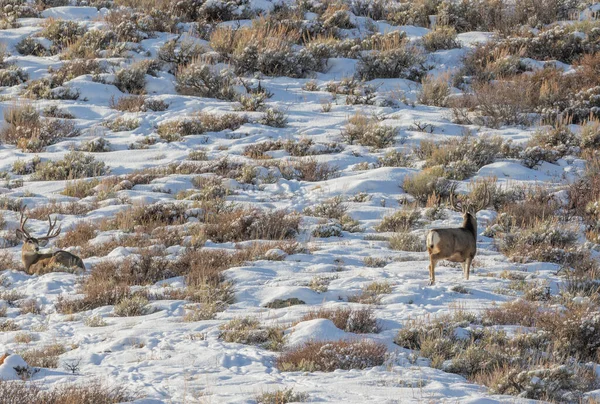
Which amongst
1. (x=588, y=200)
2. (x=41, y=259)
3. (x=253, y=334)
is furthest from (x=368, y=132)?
(x=253, y=334)

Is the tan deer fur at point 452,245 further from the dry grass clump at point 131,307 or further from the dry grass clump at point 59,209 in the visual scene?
the dry grass clump at point 59,209

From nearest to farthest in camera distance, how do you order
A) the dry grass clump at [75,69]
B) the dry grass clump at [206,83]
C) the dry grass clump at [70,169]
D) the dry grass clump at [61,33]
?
the dry grass clump at [70,169] < the dry grass clump at [206,83] < the dry grass clump at [75,69] < the dry grass clump at [61,33]

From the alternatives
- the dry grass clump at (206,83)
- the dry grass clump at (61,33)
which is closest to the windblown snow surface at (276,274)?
the dry grass clump at (206,83)

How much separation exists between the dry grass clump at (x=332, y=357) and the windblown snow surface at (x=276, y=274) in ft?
0.35

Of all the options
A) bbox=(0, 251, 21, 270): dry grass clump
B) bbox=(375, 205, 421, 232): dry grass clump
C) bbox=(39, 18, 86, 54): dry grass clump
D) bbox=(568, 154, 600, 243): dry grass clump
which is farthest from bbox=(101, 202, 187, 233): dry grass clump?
bbox=(39, 18, 86, 54): dry grass clump

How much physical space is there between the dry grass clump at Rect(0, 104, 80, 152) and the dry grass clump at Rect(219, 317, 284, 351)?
8.65 meters

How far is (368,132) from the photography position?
1445cm

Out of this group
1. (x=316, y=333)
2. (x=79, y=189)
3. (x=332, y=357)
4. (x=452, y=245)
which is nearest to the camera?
(x=332, y=357)

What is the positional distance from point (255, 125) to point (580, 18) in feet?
28.6

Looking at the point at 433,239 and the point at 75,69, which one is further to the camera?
the point at 75,69

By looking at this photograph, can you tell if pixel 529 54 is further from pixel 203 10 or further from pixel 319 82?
pixel 203 10

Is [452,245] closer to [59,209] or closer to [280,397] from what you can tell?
[280,397]

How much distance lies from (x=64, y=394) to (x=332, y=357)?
2104mm

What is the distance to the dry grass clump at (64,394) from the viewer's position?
496 centimetres
